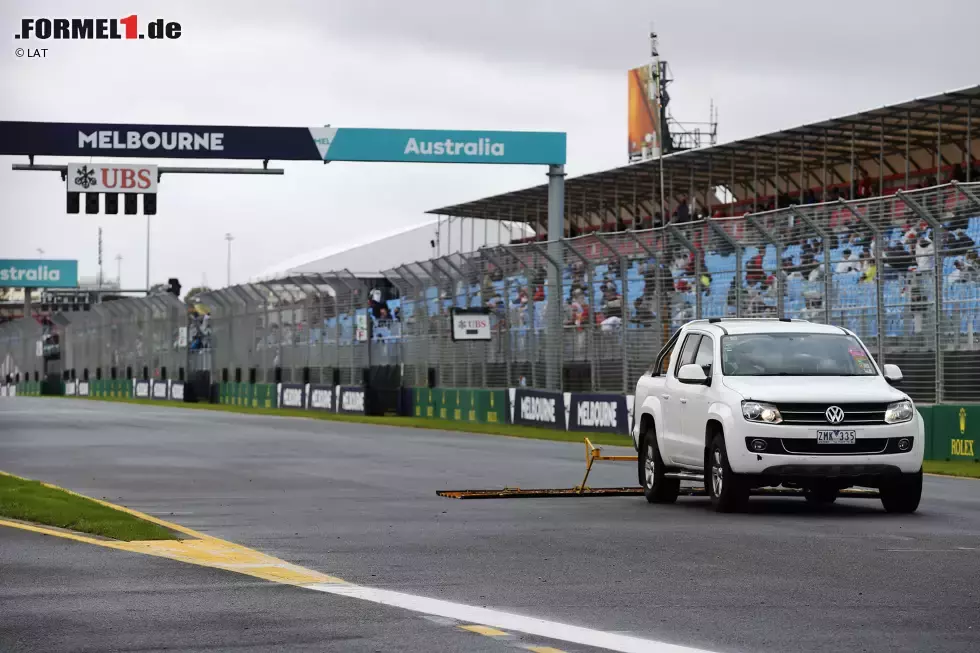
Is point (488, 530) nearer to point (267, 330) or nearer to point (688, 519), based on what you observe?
point (688, 519)

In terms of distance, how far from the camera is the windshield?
15.2 metres

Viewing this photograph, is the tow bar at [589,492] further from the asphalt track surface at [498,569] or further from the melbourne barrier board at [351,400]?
the melbourne barrier board at [351,400]

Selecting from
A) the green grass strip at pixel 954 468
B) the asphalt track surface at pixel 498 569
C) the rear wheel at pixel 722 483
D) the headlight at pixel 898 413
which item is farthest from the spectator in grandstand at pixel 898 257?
the rear wheel at pixel 722 483

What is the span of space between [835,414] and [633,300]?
1590cm

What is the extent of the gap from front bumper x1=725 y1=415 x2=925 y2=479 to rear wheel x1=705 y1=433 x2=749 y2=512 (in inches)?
5.0

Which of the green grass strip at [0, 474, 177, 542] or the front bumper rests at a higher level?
the front bumper

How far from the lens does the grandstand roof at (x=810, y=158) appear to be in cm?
3494

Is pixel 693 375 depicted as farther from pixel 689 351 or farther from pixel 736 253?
pixel 736 253

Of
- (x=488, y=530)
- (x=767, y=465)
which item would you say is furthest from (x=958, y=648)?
(x=767, y=465)

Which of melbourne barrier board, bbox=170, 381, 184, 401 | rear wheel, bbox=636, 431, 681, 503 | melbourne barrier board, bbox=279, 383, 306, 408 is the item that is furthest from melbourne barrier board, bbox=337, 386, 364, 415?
rear wheel, bbox=636, 431, 681, 503

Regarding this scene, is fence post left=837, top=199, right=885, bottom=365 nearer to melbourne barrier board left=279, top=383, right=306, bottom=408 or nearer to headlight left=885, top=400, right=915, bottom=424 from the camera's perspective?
headlight left=885, top=400, right=915, bottom=424

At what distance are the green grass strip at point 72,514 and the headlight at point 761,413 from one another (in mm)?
4873

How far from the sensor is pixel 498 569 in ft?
33.9

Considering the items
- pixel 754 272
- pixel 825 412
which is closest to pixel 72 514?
pixel 825 412
